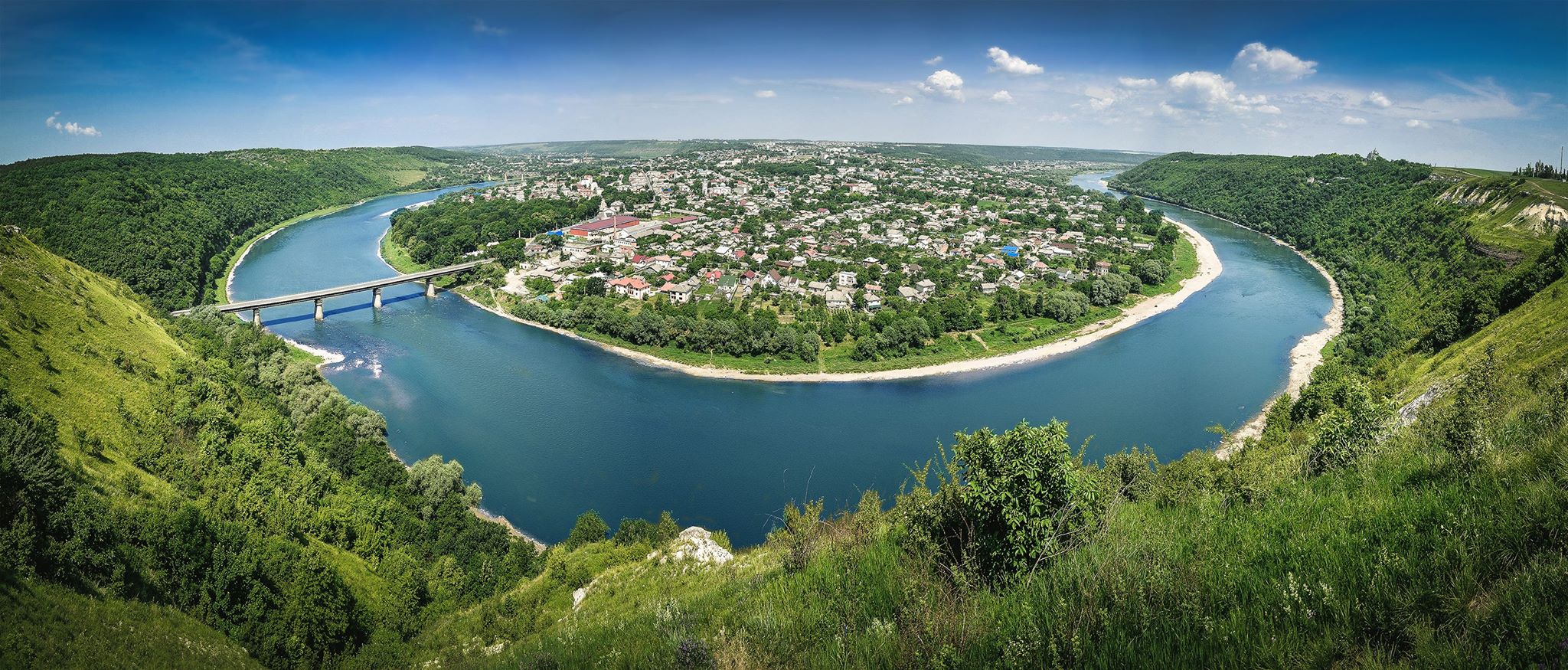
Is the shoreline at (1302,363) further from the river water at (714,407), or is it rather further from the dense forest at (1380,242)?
the dense forest at (1380,242)

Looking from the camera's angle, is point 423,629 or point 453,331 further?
point 453,331

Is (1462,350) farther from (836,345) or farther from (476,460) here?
(476,460)

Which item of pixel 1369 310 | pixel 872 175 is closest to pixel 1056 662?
pixel 1369 310

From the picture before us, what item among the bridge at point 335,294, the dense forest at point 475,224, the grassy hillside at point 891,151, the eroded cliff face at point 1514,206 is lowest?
the bridge at point 335,294

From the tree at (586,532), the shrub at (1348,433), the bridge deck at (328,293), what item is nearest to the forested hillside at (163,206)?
the bridge deck at (328,293)

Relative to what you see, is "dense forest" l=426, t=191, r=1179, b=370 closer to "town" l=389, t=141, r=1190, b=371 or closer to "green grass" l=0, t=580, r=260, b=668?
"town" l=389, t=141, r=1190, b=371

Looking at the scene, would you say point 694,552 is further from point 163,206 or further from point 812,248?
point 163,206

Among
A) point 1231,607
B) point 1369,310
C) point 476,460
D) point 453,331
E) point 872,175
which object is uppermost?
point 872,175
